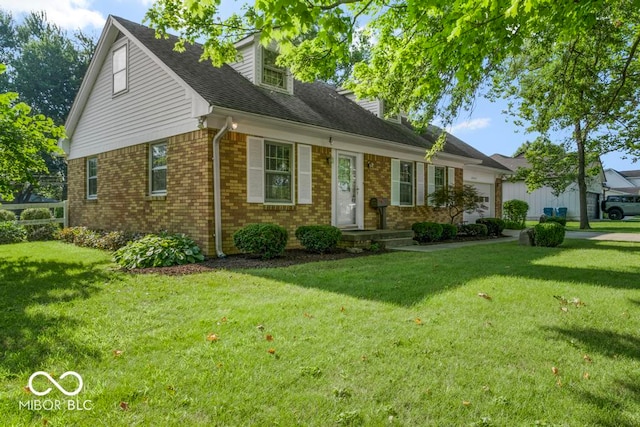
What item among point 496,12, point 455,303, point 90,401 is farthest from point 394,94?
point 90,401

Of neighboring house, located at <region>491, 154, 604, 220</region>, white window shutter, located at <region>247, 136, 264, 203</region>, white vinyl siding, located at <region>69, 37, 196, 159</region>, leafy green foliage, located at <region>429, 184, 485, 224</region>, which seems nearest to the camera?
white window shutter, located at <region>247, 136, 264, 203</region>

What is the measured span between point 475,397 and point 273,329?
6.22 ft

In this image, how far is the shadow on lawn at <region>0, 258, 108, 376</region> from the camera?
3104 mm

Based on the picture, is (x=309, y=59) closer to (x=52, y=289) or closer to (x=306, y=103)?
(x=306, y=103)

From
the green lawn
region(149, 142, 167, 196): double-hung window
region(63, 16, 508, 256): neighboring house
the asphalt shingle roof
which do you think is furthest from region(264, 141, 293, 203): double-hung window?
the green lawn

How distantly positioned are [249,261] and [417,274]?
11.4 ft

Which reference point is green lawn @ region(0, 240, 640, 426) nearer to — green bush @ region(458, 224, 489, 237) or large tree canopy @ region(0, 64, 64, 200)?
large tree canopy @ region(0, 64, 64, 200)

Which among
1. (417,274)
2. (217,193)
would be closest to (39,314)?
(217,193)

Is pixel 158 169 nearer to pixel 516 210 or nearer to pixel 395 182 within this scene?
pixel 395 182

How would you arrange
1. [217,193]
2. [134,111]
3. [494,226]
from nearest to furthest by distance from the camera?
1. [217,193]
2. [134,111]
3. [494,226]

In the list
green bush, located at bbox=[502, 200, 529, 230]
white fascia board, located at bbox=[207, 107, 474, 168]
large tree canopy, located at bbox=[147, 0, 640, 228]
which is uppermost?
large tree canopy, located at bbox=[147, 0, 640, 228]

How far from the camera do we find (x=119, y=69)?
38.6 feet

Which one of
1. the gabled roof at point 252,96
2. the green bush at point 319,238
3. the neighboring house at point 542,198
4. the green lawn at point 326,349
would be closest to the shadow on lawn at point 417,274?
the green lawn at point 326,349

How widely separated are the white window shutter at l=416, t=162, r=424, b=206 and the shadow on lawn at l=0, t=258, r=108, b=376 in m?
10.6
